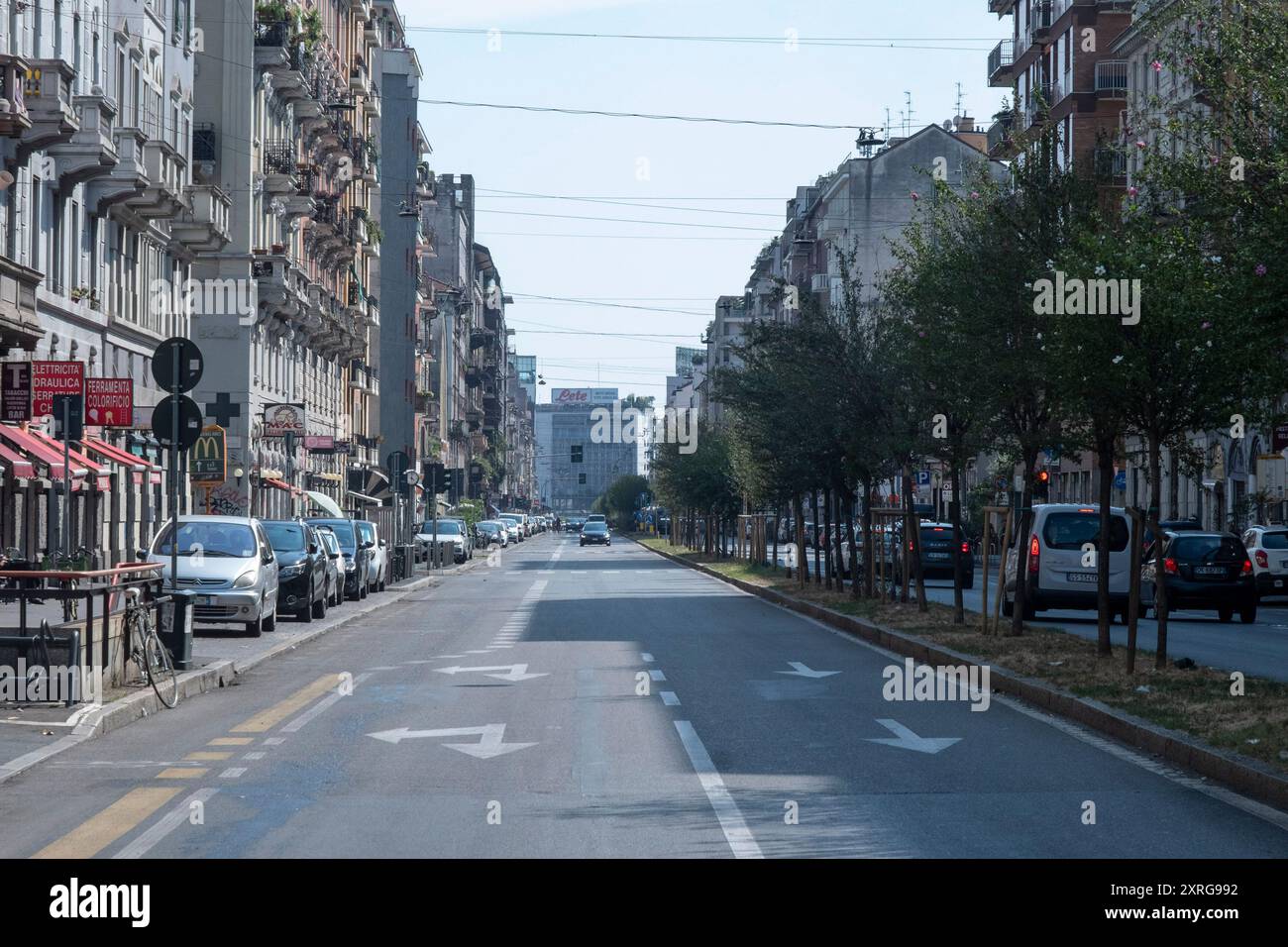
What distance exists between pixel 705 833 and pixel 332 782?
2.91m

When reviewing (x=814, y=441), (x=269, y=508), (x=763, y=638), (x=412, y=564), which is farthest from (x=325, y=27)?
(x=763, y=638)

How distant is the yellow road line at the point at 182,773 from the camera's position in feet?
39.3

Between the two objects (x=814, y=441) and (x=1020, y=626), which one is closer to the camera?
(x=1020, y=626)

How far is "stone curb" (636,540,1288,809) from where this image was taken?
11102mm

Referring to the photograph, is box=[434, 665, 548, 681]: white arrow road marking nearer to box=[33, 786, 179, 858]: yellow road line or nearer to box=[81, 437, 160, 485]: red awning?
box=[33, 786, 179, 858]: yellow road line

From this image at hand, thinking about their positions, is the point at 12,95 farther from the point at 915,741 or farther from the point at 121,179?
the point at 915,741

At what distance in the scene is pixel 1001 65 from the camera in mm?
87500

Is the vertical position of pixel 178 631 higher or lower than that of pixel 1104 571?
lower

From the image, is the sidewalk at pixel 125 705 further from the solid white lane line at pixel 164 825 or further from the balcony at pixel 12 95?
the balcony at pixel 12 95

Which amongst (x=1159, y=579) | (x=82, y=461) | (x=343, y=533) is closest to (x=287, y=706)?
(x=1159, y=579)

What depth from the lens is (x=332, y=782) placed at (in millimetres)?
11594

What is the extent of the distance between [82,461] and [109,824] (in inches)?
1172

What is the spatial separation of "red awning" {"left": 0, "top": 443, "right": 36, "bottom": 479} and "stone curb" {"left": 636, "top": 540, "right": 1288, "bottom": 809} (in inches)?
630
